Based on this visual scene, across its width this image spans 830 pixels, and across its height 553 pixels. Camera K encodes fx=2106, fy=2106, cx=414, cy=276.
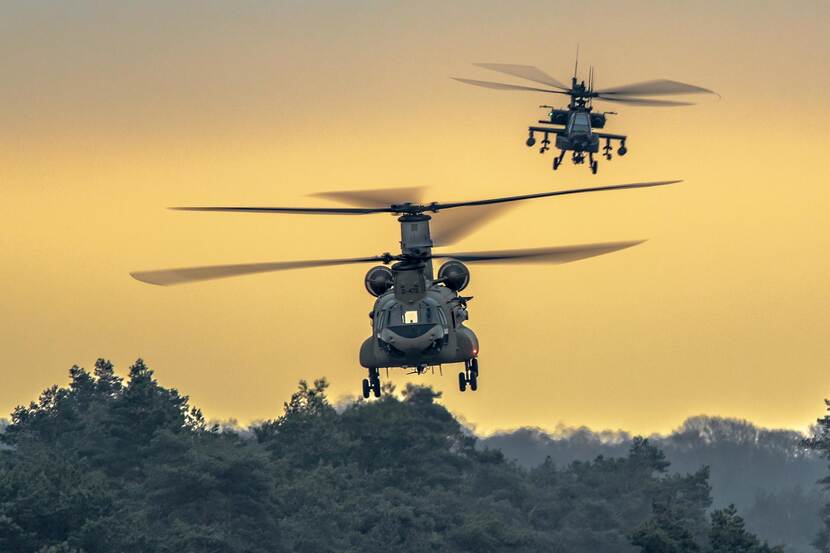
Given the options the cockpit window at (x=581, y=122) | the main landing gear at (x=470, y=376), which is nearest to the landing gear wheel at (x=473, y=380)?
the main landing gear at (x=470, y=376)

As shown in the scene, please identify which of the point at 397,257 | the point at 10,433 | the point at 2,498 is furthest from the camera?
the point at 10,433

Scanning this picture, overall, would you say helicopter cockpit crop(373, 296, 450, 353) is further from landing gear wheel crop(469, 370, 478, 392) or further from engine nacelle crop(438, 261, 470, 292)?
landing gear wheel crop(469, 370, 478, 392)

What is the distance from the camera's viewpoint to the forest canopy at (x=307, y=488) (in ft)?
361

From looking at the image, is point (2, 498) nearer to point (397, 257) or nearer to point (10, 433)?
point (397, 257)

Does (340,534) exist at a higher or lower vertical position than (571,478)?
lower

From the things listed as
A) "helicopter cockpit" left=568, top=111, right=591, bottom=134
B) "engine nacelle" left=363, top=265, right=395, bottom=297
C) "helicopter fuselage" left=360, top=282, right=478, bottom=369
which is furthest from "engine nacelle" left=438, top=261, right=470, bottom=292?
"helicopter cockpit" left=568, top=111, right=591, bottom=134

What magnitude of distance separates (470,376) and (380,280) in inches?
163

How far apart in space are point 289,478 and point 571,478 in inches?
2021

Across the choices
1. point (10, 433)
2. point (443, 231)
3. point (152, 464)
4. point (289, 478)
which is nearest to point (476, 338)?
point (443, 231)

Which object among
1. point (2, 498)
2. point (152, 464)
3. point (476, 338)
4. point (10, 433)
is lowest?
point (476, 338)

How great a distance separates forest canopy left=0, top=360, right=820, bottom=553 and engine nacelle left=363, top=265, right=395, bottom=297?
44.3m

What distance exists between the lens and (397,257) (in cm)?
6494

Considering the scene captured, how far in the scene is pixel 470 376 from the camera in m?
66.1

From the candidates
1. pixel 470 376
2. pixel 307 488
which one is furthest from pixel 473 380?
pixel 307 488
